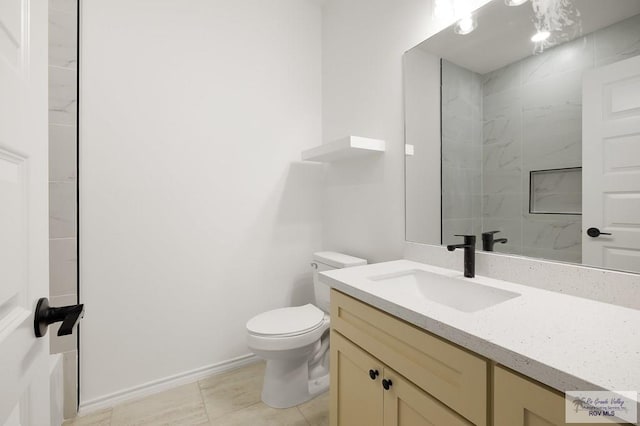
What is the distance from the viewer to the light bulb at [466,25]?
129 centimetres

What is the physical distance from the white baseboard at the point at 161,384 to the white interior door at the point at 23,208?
1.32 m

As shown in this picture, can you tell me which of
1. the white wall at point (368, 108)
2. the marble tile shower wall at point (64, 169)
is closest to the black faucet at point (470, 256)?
the white wall at point (368, 108)

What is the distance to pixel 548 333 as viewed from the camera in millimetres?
679

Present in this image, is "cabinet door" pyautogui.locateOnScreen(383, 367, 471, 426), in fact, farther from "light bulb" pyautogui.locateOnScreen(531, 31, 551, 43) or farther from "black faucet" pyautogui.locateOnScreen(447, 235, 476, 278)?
"light bulb" pyautogui.locateOnScreen(531, 31, 551, 43)

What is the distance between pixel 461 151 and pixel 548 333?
92 centimetres

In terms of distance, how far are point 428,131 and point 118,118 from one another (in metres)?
1.73

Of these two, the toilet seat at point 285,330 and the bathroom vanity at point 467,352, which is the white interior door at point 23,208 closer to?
the bathroom vanity at point 467,352

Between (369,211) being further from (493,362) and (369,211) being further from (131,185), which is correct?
(131,185)

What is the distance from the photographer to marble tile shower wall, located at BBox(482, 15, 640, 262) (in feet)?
3.17

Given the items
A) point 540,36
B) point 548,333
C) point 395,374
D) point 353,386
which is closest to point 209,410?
point 353,386

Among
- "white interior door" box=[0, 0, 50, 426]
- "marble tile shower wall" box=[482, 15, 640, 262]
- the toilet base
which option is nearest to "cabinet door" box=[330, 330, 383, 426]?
the toilet base

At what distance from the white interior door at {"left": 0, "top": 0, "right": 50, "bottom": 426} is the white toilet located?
99cm

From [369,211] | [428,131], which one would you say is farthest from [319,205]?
[428,131]

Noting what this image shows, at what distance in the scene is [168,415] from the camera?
5.02 feet
